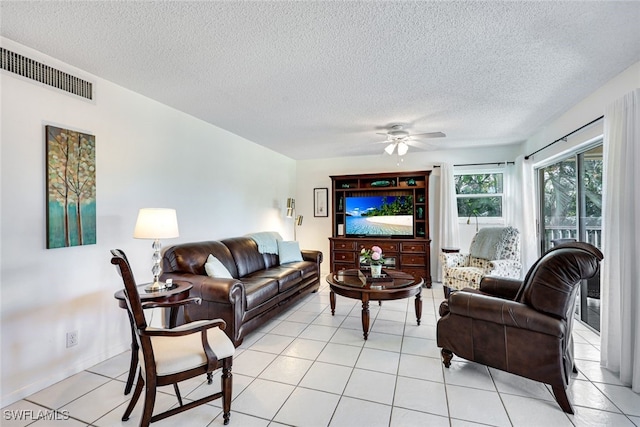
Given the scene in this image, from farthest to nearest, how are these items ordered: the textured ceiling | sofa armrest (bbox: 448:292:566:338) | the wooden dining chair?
sofa armrest (bbox: 448:292:566:338) → the textured ceiling → the wooden dining chair

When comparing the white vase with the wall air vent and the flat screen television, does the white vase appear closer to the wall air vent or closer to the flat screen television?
the flat screen television

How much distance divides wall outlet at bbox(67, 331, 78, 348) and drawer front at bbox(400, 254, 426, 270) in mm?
4467

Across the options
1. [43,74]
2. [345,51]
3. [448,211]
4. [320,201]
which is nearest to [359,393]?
[345,51]

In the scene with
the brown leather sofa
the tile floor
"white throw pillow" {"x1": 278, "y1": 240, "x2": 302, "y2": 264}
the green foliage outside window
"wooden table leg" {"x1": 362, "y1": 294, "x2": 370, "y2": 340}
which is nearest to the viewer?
the tile floor

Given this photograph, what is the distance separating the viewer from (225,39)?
6.54ft

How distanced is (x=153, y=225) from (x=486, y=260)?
414cm

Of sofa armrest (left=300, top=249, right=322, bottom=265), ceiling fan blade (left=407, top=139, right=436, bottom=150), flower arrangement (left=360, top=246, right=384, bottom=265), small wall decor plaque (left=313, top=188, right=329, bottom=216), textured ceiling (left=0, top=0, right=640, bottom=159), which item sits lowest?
sofa armrest (left=300, top=249, right=322, bottom=265)

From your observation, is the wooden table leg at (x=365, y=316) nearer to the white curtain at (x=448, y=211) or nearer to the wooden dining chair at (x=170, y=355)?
the wooden dining chair at (x=170, y=355)

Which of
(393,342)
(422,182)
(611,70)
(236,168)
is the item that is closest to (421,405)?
(393,342)

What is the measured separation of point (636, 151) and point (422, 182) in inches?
132

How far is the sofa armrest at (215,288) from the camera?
2.66 m

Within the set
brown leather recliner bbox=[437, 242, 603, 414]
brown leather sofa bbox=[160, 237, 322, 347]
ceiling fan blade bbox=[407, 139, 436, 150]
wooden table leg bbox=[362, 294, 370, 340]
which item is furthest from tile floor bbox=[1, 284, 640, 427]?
ceiling fan blade bbox=[407, 139, 436, 150]

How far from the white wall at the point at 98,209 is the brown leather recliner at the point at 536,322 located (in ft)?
9.76

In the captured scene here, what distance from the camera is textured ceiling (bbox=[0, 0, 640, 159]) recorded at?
5.65ft
